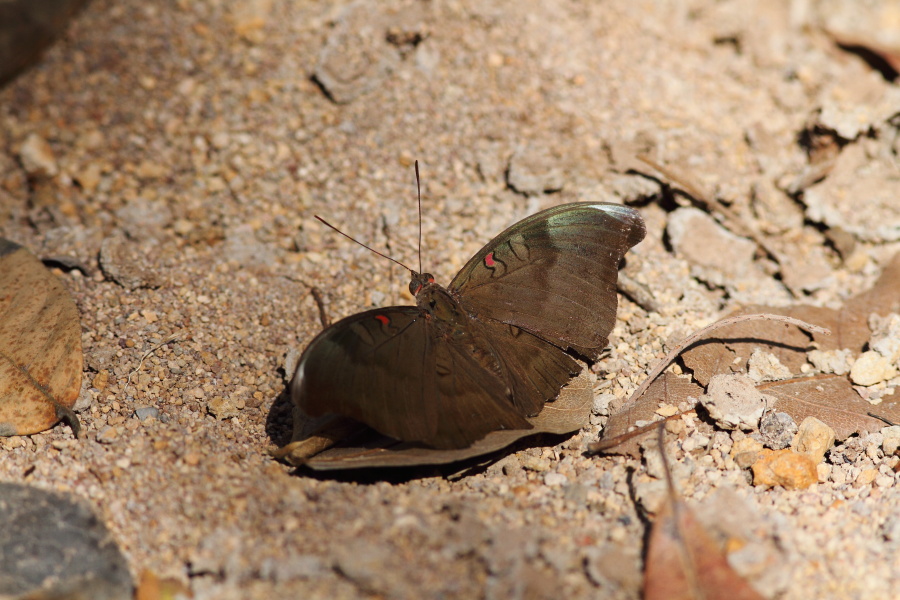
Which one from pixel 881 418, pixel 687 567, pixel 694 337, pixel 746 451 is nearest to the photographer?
pixel 687 567

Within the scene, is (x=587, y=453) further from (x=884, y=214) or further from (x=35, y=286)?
(x=35, y=286)

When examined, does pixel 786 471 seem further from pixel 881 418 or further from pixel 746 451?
pixel 881 418

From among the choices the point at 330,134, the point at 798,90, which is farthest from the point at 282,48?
the point at 798,90

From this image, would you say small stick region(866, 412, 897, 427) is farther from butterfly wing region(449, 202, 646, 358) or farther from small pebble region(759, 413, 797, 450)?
butterfly wing region(449, 202, 646, 358)

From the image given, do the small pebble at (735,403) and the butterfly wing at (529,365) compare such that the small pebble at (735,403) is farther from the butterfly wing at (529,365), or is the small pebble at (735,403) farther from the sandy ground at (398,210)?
the butterfly wing at (529,365)

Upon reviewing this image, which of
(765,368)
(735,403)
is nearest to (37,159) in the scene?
(735,403)

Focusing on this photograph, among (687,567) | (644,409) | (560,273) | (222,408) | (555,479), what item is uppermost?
(560,273)

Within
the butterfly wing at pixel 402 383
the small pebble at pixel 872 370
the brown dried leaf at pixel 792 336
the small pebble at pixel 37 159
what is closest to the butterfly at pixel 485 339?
the butterfly wing at pixel 402 383
